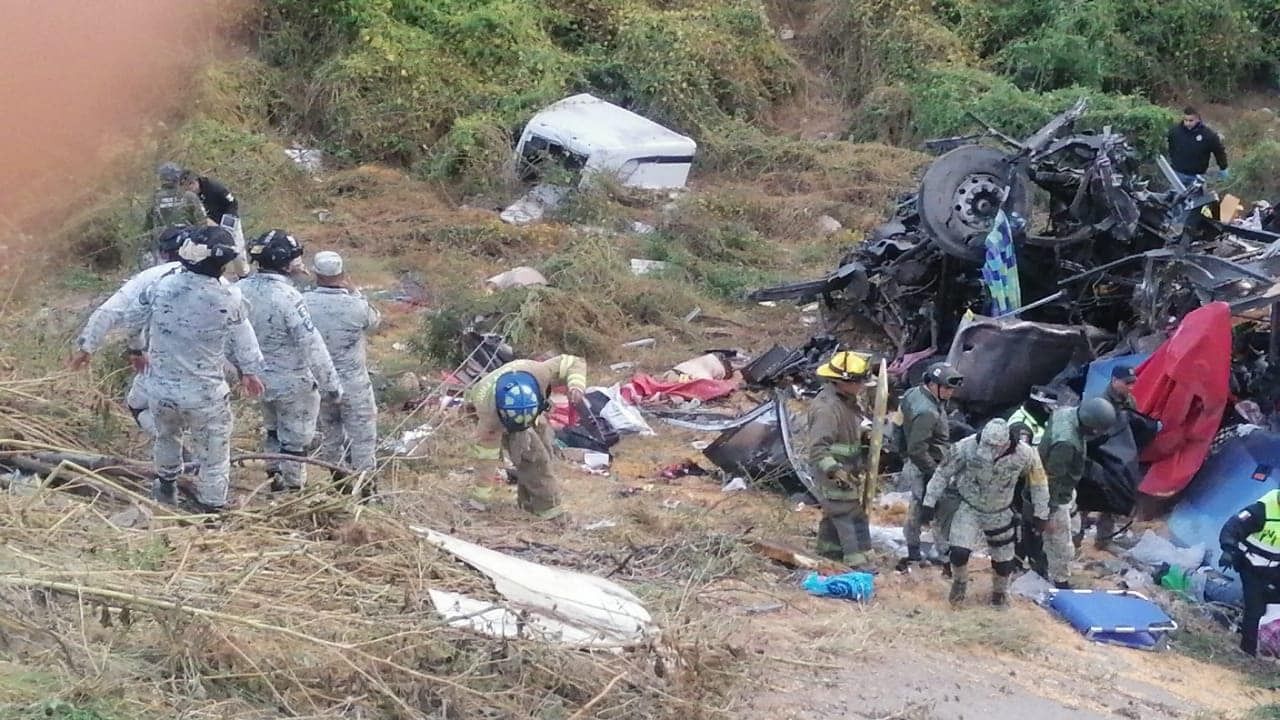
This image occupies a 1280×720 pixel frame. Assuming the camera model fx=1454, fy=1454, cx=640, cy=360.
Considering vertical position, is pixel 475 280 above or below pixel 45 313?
below

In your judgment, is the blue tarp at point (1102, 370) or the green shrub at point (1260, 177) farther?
the green shrub at point (1260, 177)

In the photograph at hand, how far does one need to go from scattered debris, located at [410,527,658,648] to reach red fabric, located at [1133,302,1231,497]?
379cm

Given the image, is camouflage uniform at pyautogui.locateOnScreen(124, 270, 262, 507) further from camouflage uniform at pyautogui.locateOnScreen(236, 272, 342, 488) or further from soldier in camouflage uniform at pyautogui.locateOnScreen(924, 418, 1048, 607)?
soldier in camouflage uniform at pyautogui.locateOnScreen(924, 418, 1048, 607)

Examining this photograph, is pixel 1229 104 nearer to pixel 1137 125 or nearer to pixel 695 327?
pixel 1137 125

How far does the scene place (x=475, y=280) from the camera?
12914 mm

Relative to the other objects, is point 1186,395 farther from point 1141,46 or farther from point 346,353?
point 1141,46

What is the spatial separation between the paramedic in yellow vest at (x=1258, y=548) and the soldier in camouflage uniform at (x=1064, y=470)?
777mm

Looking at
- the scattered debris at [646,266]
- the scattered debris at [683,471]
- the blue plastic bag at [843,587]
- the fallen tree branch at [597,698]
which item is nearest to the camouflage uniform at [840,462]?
the blue plastic bag at [843,587]

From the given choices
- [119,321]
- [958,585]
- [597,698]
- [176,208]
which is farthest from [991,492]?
[176,208]

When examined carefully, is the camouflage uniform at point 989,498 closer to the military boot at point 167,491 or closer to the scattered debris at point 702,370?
the military boot at point 167,491

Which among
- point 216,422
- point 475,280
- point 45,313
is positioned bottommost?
point 475,280

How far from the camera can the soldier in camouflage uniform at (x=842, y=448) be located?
7.34m

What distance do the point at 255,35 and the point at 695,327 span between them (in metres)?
9.02

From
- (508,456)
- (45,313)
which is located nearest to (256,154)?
(45,313)
